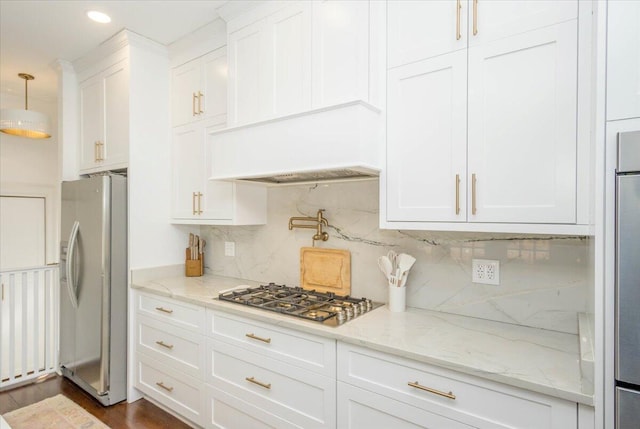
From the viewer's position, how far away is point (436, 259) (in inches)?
74.4

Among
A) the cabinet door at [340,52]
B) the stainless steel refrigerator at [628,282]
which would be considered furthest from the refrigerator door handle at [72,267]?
the stainless steel refrigerator at [628,282]

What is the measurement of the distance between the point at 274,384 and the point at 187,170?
1.75 metres

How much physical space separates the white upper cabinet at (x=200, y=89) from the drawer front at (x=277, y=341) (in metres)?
1.44

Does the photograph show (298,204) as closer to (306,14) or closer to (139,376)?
(306,14)

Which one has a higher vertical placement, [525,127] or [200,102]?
[200,102]

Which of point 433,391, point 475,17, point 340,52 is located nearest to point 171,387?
point 433,391

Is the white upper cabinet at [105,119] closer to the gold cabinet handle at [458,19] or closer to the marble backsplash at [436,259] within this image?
the marble backsplash at [436,259]

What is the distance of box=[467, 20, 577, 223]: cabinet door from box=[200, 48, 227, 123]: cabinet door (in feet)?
5.59

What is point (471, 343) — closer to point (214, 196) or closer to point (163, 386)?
point (214, 196)

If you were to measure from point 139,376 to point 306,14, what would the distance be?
2708 millimetres

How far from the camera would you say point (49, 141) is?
14.6 feet

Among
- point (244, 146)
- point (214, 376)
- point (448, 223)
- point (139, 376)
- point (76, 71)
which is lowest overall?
point (139, 376)

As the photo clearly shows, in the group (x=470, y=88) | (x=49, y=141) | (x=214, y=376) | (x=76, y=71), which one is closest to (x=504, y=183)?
(x=470, y=88)

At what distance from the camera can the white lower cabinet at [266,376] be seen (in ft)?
5.40
